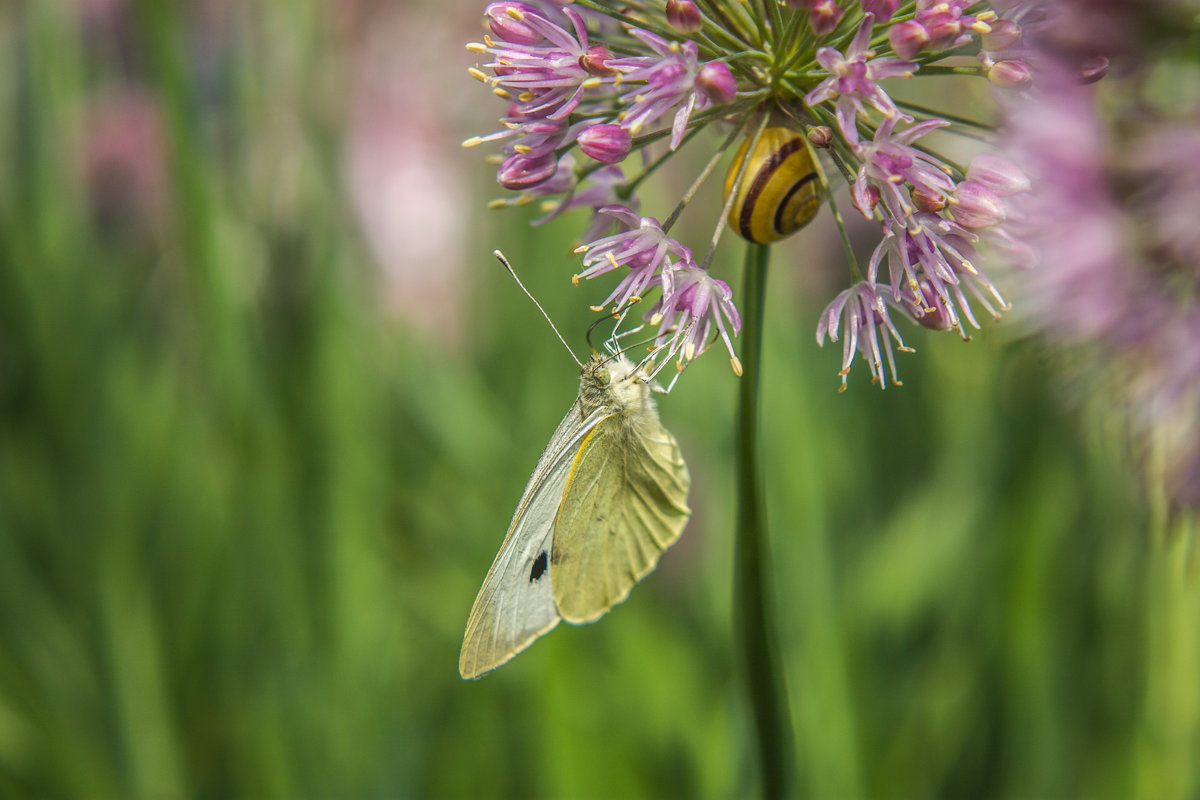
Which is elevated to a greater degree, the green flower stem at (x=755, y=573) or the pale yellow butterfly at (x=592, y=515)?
the pale yellow butterfly at (x=592, y=515)

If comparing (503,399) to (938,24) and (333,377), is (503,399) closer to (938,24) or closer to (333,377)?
(333,377)

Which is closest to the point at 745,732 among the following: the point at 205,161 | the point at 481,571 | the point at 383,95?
the point at 481,571

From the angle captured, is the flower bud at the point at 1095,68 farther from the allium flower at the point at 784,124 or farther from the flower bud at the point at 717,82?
the flower bud at the point at 717,82

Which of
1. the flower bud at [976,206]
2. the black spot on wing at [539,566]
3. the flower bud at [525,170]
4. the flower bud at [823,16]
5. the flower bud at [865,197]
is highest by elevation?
the flower bud at [525,170]

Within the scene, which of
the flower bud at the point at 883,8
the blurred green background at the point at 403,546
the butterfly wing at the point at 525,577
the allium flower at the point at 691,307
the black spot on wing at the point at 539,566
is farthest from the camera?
the blurred green background at the point at 403,546

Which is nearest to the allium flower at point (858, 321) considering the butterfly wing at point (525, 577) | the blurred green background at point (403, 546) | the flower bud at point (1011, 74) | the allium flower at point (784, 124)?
the allium flower at point (784, 124)
